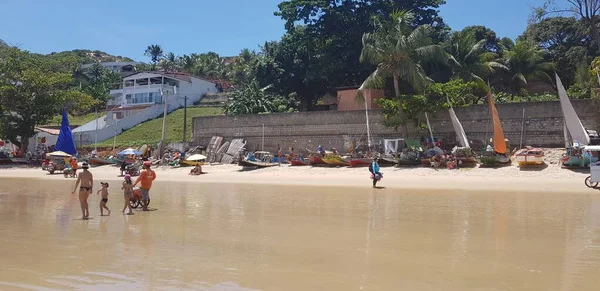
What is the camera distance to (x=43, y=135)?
142ft

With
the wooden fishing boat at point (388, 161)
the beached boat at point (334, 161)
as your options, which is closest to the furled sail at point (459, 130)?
the wooden fishing boat at point (388, 161)

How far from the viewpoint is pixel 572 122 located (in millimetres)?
22422

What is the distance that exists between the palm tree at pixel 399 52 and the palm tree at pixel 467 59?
230 inches

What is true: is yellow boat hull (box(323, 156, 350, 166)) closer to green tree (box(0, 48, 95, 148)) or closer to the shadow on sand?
the shadow on sand

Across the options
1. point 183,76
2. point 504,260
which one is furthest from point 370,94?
point 183,76

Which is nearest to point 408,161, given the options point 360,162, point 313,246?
point 360,162

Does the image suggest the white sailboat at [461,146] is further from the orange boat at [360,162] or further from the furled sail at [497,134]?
the orange boat at [360,162]

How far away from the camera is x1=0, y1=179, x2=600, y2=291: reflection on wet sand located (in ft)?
21.6

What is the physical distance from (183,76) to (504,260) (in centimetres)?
5371

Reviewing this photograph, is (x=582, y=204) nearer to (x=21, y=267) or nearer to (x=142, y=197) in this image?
(x=142, y=197)

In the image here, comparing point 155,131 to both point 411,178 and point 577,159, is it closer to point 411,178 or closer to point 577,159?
point 411,178

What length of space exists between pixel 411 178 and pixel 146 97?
4091cm

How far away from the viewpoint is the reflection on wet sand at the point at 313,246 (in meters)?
6.59

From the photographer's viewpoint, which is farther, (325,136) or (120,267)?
(325,136)
